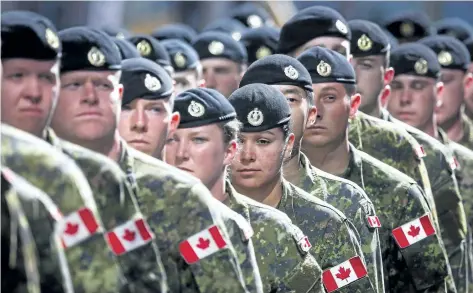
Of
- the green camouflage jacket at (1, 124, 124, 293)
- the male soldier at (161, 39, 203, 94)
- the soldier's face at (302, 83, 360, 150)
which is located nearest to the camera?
the green camouflage jacket at (1, 124, 124, 293)

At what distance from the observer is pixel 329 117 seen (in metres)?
17.4

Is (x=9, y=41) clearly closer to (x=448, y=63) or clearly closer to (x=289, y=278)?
(x=289, y=278)

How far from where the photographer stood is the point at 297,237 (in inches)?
612

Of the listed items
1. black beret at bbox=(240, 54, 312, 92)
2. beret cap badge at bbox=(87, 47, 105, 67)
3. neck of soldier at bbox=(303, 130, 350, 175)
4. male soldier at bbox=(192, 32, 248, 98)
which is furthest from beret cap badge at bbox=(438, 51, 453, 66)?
beret cap badge at bbox=(87, 47, 105, 67)

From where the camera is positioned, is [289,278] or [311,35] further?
[311,35]

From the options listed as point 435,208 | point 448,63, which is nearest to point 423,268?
point 435,208

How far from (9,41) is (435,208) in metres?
7.81

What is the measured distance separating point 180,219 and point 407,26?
9.69 m

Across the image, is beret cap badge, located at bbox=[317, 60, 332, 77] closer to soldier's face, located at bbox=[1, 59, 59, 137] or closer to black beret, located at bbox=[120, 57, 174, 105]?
black beret, located at bbox=[120, 57, 174, 105]

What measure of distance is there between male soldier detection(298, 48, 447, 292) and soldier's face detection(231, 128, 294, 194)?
163 centimetres

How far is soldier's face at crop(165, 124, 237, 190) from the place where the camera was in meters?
14.7

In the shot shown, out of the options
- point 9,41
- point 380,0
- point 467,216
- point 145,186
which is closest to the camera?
point 9,41

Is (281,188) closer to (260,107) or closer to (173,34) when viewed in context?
(260,107)

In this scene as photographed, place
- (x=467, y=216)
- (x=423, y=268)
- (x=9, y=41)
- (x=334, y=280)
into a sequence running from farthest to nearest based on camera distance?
(x=467, y=216)
(x=423, y=268)
(x=334, y=280)
(x=9, y=41)
